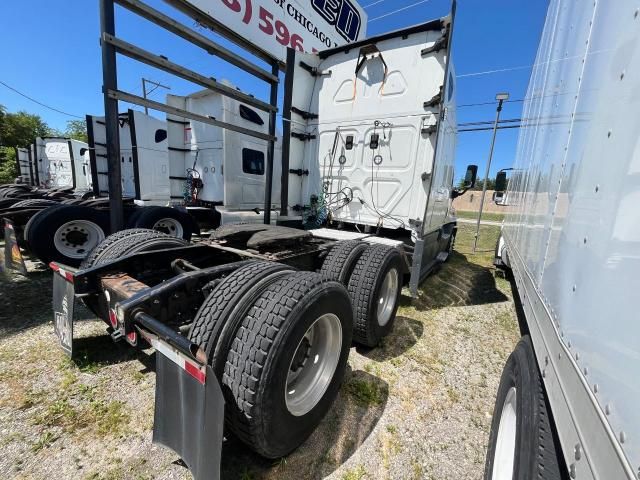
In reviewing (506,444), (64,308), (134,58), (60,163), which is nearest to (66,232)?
(134,58)

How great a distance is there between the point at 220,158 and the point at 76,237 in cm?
355

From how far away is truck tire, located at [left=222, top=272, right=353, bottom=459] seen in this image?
1.37 meters

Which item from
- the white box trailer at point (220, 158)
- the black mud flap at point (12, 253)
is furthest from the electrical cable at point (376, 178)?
the black mud flap at point (12, 253)

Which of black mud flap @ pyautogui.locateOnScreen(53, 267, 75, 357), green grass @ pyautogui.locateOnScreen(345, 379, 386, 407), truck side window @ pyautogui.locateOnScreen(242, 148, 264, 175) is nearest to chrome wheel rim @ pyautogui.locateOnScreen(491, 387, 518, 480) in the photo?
green grass @ pyautogui.locateOnScreen(345, 379, 386, 407)

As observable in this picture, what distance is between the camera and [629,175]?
73 centimetres

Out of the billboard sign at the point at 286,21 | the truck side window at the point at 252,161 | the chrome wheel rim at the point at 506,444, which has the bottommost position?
the chrome wheel rim at the point at 506,444

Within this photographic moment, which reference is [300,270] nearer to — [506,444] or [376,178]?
[506,444]

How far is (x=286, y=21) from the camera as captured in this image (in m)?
5.17

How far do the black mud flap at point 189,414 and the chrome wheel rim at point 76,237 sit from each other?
4.15m

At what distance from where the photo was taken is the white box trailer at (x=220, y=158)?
6457 mm

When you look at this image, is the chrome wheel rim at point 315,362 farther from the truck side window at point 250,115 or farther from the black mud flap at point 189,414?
the truck side window at point 250,115

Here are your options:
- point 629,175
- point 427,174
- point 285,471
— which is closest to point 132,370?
point 285,471

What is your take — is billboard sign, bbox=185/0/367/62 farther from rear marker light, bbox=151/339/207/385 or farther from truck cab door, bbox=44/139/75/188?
truck cab door, bbox=44/139/75/188

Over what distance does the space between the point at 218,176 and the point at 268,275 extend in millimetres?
6148
